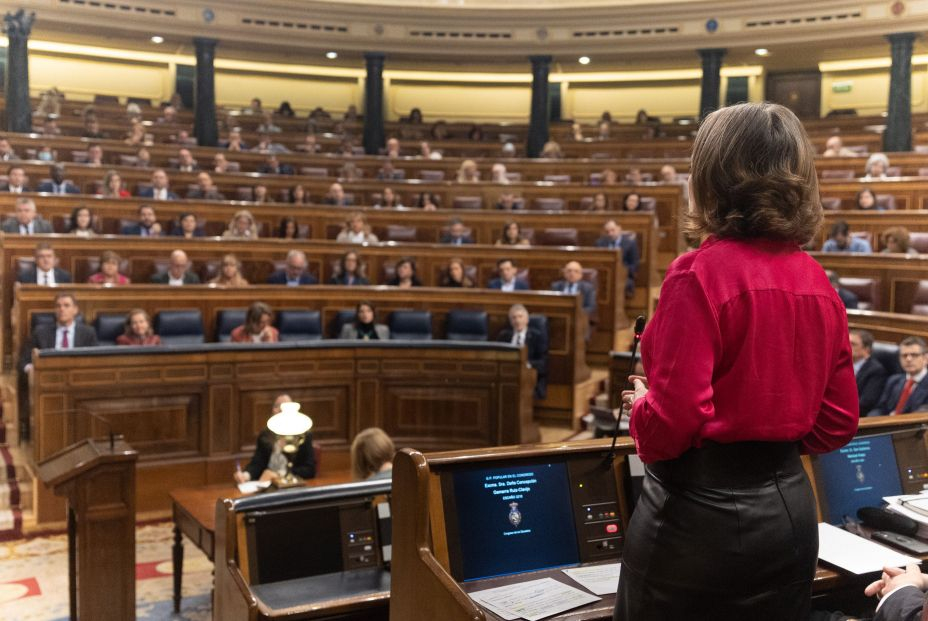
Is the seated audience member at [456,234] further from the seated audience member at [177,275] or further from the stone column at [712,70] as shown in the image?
the stone column at [712,70]

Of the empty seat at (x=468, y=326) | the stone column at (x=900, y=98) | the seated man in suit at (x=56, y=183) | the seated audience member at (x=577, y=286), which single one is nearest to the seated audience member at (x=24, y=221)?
the seated man in suit at (x=56, y=183)

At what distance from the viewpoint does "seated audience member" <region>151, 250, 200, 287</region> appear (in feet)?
20.5

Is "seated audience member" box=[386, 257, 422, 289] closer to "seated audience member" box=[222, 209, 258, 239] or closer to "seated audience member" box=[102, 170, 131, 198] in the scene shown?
"seated audience member" box=[222, 209, 258, 239]

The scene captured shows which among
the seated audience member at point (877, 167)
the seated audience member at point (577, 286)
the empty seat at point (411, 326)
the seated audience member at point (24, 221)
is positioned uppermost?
the seated audience member at point (877, 167)

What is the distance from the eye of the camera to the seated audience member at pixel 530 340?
5.89 metres

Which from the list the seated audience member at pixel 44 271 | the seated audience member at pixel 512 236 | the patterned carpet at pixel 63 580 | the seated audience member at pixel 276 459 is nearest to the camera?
the patterned carpet at pixel 63 580

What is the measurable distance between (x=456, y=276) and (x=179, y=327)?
1972 mm

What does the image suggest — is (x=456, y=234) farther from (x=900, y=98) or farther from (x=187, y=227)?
(x=900, y=98)

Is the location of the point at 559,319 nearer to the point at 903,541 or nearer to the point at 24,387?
the point at 24,387

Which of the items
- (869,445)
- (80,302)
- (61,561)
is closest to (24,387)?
(80,302)

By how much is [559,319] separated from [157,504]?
2.78 metres

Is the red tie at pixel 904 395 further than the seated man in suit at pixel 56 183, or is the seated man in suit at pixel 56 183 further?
the seated man in suit at pixel 56 183

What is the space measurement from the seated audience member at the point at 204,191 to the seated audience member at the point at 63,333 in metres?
3.04

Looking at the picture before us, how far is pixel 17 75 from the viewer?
1050cm
